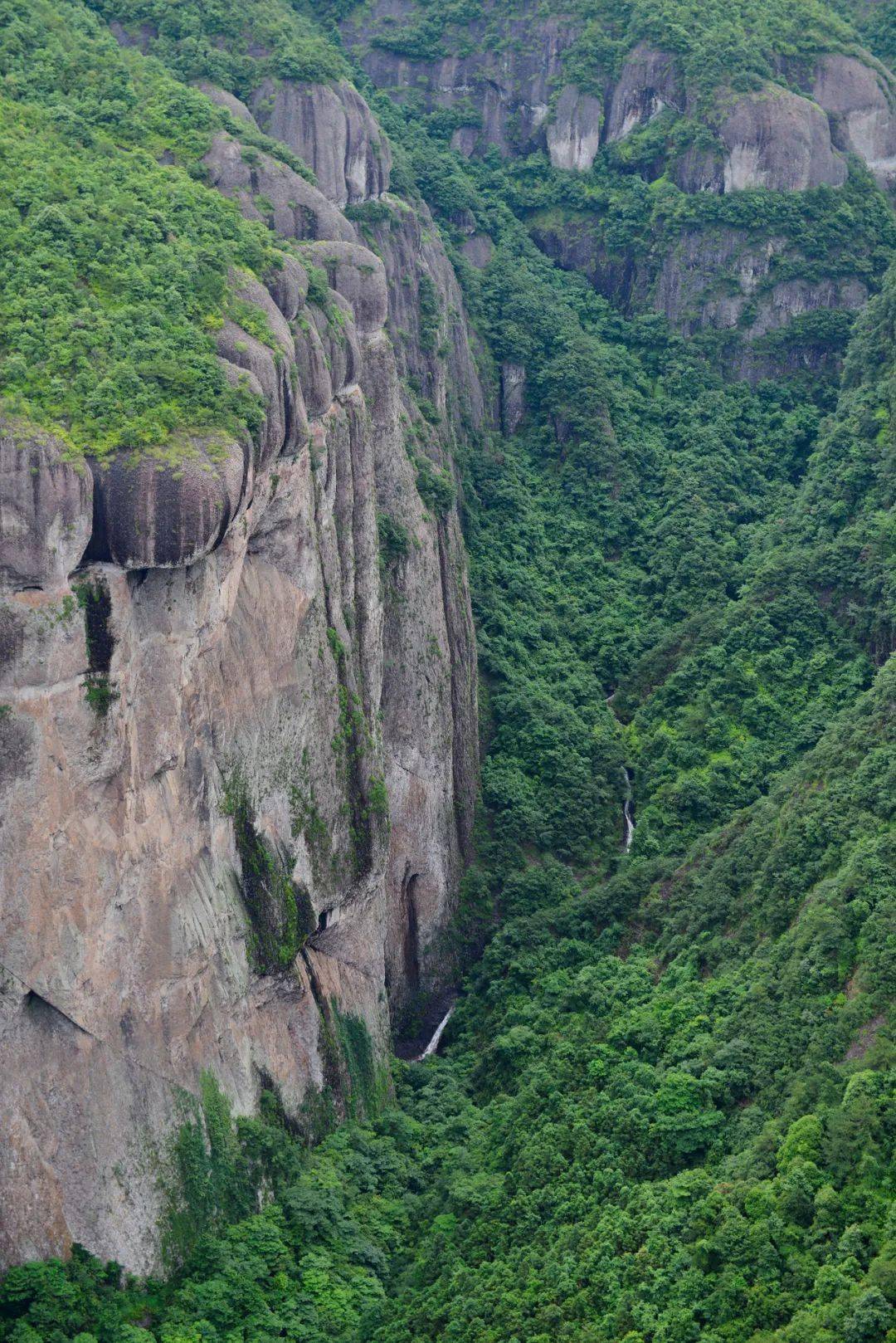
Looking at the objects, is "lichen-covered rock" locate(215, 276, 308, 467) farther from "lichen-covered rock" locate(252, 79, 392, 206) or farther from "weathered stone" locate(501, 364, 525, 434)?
"weathered stone" locate(501, 364, 525, 434)

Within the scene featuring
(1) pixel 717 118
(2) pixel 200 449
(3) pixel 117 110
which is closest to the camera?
(2) pixel 200 449

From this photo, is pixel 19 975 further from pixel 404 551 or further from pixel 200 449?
pixel 404 551

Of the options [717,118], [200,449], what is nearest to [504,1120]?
[200,449]

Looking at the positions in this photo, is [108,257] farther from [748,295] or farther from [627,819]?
[748,295]

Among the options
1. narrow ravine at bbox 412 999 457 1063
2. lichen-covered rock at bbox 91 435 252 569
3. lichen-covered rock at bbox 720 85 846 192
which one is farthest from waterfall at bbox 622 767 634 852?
lichen-covered rock at bbox 720 85 846 192

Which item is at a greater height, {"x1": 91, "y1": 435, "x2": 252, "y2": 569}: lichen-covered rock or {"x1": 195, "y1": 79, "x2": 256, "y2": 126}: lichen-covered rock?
{"x1": 195, "y1": 79, "x2": 256, "y2": 126}: lichen-covered rock

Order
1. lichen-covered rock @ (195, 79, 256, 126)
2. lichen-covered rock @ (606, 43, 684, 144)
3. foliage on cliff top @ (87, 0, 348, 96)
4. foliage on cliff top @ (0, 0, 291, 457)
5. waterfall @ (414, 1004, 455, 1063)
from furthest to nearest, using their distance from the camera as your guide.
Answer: lichen-covered rock @ (606, 43, 684, 144)
foliage on cliff top @ (87, 0, 348, 96)
lichen-covered rock @ (195, 79, 256, 126)
waterfall @ (414, 1004, 455, 1063)
foliage on cliff top @ (0, 0, 291, 457)

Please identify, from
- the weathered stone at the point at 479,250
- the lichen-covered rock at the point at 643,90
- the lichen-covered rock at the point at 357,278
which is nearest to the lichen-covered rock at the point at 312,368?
the lichen-covered rock at the point at 357,278

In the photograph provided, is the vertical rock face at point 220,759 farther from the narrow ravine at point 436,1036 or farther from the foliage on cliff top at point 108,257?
the foliage on cliff top at point 108,257
